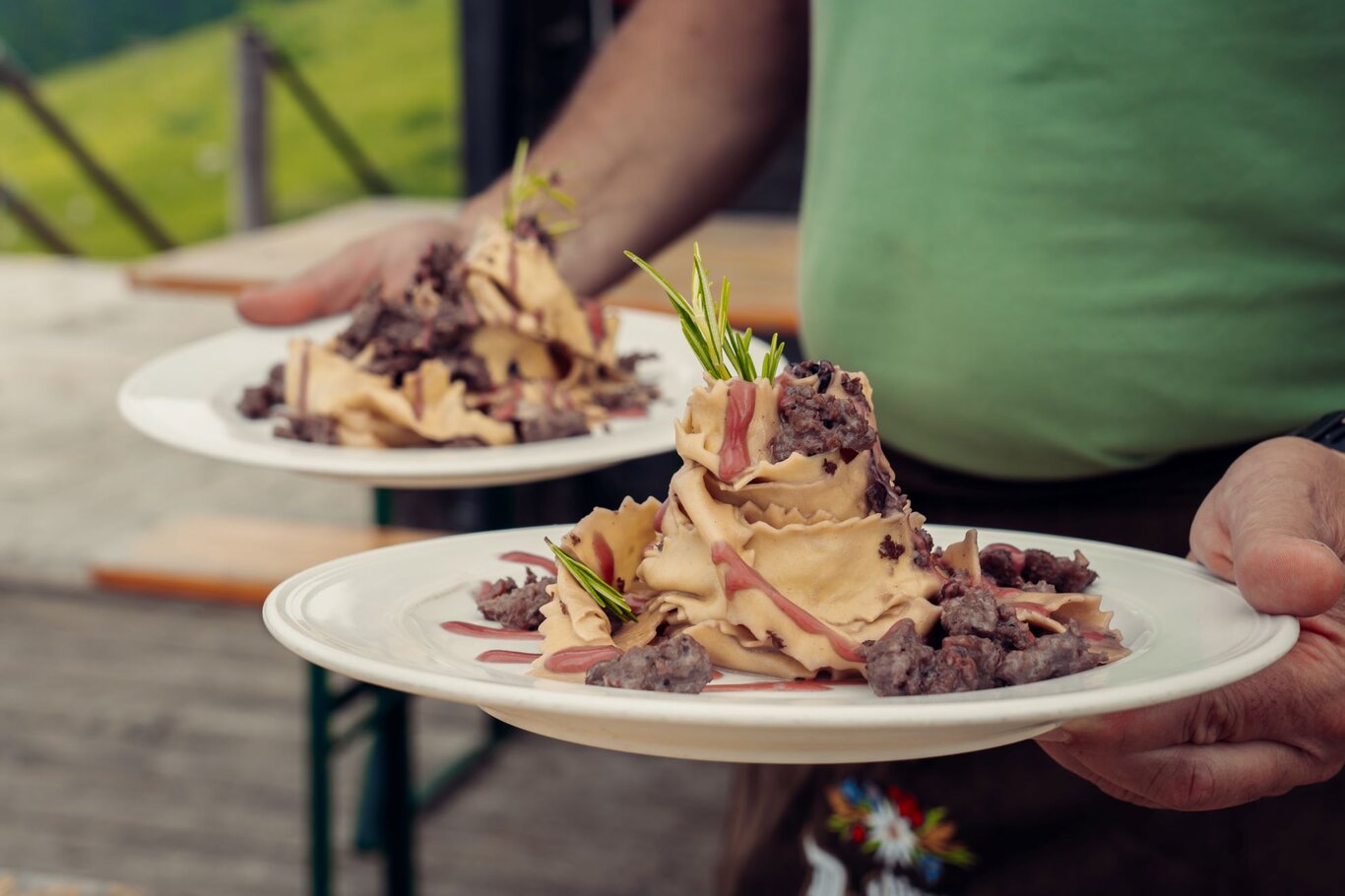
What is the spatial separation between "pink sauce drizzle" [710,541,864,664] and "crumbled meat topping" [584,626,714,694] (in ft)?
0.22

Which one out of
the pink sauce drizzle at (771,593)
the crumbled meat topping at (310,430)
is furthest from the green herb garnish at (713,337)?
the crumbled meat topping at (310,430)

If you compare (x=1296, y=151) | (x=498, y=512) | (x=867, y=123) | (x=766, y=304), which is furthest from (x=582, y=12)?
(x=1296, y=151)

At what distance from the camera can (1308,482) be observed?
1.14m

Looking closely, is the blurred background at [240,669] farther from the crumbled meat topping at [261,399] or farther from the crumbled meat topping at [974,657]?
the crumbled meat topping at [974,657]

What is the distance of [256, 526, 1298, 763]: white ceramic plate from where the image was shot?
0.80 m

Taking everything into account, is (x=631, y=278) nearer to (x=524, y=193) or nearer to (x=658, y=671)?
(x=524, y=193)

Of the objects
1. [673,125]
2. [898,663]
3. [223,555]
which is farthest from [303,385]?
[223,555]

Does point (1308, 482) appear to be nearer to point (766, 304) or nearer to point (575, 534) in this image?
point (575, 534)

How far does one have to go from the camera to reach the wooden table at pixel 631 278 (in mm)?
3057

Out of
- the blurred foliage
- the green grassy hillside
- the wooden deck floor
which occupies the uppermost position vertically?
the blurred foliage

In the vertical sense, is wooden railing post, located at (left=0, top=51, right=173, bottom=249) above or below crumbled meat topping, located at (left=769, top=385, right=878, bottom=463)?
above

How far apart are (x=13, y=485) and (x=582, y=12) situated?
338 cm

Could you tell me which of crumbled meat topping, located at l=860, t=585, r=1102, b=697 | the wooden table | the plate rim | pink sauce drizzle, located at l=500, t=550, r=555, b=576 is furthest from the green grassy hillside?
the plate rim

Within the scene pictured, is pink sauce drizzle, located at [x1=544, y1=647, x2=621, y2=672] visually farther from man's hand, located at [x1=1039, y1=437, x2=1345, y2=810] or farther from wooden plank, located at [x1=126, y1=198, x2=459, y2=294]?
wooden plank, located at [x1=126, y1=198, x2=459, y2=294]
